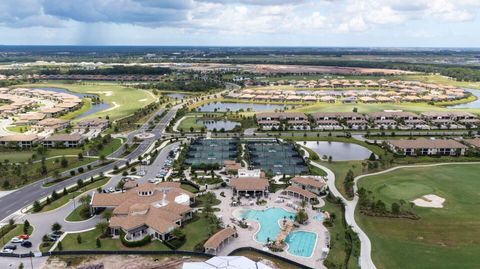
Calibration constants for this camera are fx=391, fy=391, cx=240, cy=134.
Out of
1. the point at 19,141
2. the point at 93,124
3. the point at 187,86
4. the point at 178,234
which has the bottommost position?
the point at 178,234

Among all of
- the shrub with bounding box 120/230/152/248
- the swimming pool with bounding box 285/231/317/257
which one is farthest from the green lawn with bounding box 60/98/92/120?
the swimming pool with bounding box 285/231/317/257

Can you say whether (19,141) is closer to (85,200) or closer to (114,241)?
(85,200)

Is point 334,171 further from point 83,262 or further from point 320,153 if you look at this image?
point 83,262

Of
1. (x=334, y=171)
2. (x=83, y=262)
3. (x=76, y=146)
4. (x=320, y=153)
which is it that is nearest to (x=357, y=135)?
Answer: (x=320, y=153)

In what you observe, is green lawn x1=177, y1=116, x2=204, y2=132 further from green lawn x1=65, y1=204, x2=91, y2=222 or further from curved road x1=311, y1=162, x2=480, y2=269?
green lawn x1=65, y1=204, x2=91, y2=222

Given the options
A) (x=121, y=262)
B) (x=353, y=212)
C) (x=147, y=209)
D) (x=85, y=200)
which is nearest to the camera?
(x=121, y=262)

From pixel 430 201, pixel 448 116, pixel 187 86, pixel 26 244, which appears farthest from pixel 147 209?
pixel 187 86
